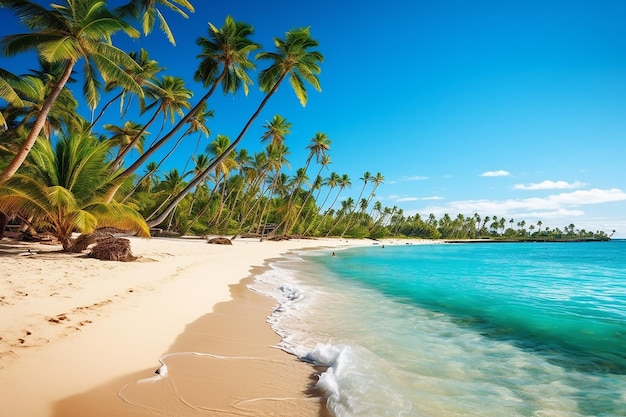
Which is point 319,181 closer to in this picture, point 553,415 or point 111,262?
point 111,262

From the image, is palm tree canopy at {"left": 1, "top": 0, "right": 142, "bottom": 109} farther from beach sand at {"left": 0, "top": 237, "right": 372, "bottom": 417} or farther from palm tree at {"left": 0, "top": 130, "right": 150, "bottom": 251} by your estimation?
beach sand at {"left": 0, "top": 237, "right": 372, "bottom": 417}

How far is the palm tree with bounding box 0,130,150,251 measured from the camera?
9.60 metres

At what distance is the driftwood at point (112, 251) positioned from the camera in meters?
10.8

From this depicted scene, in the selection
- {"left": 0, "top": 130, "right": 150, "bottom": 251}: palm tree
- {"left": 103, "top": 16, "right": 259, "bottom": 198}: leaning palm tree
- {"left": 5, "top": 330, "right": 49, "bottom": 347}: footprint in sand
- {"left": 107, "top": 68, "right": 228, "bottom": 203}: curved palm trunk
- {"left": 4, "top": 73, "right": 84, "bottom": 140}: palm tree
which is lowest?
{"left": 5, "top": 330, "right": 49, "bottom": 347}: footprint in sand

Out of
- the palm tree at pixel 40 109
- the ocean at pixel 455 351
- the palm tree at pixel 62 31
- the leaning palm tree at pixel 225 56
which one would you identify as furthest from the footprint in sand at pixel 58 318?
the palm tree at pixel 40 109

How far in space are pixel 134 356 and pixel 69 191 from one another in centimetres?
928

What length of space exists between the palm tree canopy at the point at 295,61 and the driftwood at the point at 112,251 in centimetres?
1293

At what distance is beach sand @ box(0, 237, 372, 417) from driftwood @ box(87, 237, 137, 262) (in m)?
3.45

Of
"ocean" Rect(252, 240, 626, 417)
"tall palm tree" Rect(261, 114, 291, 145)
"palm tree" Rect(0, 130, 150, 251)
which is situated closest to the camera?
"ocean" Rect(252, 240, 626, 417)

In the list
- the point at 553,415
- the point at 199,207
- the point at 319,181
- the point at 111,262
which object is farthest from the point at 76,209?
the point at 319,181

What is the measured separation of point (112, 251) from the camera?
10930 millimetres

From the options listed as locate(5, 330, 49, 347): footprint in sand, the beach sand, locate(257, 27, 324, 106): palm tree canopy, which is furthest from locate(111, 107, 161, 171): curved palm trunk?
locate(5, 330, 49, 347): footprint in sand

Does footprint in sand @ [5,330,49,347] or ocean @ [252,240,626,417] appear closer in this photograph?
ocean @ [252,240,626,417]

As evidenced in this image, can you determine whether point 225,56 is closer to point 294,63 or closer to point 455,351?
point 294,63
